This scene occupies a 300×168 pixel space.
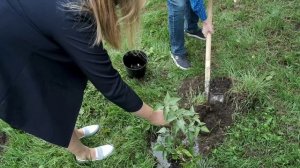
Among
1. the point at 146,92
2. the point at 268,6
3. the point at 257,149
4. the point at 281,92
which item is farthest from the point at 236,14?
the point at 257,149

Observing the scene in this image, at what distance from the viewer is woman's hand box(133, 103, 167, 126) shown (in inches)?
87.0

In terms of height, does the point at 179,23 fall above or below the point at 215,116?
above

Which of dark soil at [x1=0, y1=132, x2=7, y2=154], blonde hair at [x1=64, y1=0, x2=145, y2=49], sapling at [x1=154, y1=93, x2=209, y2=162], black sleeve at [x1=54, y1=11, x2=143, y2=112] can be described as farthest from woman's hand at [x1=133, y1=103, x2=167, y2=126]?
dark soil at [x1=0, y1=132, x2=7, y2=154]

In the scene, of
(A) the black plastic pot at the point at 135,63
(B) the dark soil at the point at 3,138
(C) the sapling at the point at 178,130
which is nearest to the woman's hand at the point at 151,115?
(C) the sapling at the point at 178,130

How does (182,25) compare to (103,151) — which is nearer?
(103,151)

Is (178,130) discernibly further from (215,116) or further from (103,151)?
(103,151)

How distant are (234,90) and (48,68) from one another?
1.61 metres

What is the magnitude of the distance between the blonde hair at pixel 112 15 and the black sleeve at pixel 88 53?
0.13 feet

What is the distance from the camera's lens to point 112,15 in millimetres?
1653

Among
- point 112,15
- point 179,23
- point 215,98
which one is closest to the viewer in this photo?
point 112,15

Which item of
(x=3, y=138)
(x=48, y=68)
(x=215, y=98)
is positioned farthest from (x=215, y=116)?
(x=3, y=138)

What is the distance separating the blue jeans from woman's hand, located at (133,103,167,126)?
1.10 m

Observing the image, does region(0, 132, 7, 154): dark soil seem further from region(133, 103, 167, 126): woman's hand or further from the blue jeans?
the blue jeans

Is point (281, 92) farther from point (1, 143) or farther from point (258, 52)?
point (1, 143)
